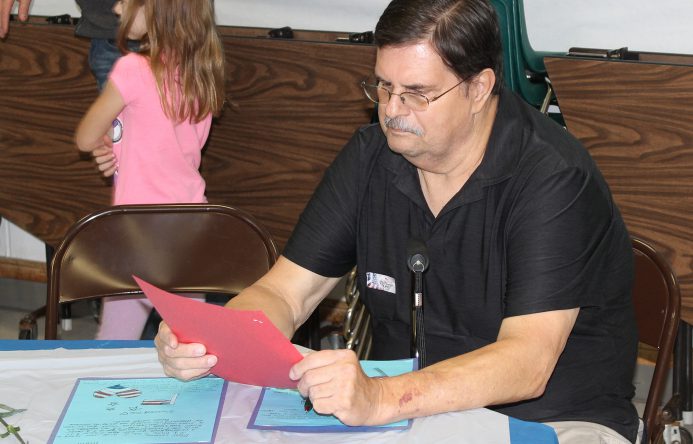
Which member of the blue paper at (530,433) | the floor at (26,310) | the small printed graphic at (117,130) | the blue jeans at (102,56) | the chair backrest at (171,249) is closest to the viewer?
the blue paper at (530,433)

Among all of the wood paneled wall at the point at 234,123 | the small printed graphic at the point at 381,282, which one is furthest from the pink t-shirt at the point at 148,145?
the small printed graphic at the point at 381,282

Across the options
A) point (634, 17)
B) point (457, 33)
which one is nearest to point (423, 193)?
point (457, 33)

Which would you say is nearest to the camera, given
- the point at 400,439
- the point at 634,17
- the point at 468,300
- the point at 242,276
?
the point at 400,439

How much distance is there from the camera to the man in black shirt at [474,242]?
1704 millimetres

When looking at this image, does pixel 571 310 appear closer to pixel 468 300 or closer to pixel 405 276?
pixel 468 300

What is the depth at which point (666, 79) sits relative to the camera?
8.97ft

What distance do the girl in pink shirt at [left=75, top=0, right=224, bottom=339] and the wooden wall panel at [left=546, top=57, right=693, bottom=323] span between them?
1040mm

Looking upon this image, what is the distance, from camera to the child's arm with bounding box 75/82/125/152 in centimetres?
284

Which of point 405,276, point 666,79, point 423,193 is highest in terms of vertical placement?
point 666,79

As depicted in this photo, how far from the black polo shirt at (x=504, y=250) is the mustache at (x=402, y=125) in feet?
0.50

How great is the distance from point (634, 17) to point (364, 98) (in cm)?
99

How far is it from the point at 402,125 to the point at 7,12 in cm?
223

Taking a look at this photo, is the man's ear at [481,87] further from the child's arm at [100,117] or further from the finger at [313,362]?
the child's arm at [100,117]

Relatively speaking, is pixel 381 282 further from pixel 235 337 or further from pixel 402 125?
pixel 235 337
